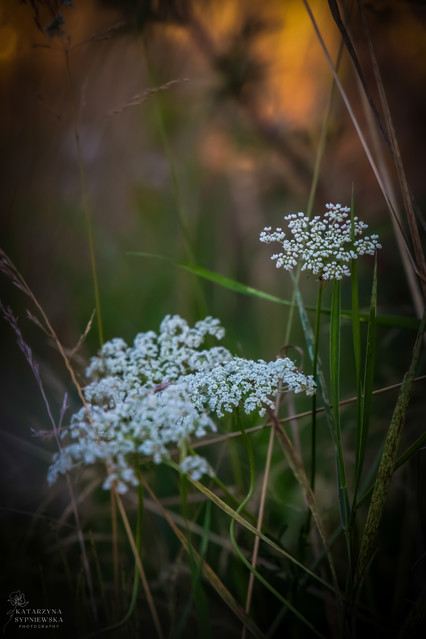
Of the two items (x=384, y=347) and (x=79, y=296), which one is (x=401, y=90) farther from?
(x=79, y=296)

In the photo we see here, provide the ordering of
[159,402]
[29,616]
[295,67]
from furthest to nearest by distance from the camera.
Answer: [295,67]
[29,616]
[159,402]

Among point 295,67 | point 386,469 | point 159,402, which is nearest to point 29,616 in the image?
point 159,402

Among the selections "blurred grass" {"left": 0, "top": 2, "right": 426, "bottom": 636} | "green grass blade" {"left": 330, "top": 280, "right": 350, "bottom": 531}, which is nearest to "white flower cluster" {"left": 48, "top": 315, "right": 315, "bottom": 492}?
"green grass blade" {"left": 330, "top": 280, "right": 350, "bottom": 531}

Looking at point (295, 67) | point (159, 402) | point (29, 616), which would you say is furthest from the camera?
point (295, 67)

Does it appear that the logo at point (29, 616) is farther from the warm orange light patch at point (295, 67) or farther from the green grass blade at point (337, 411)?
the warm orange light patch at point (295, 67)

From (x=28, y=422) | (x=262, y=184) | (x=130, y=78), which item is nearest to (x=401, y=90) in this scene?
(x=262, y=184)

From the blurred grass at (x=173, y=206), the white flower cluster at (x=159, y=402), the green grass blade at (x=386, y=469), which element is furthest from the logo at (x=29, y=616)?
the green grass blade at (x=386, y=469)

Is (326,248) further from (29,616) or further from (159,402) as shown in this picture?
(29,616)
